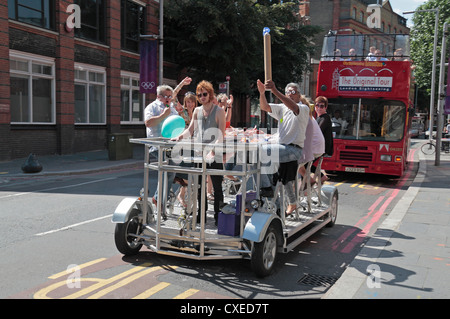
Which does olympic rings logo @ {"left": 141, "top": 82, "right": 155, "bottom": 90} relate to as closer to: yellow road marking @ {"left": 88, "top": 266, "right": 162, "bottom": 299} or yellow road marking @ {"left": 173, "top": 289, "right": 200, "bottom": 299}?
yellow road marking @ {"left": 88, "top": 266, "right": 162, "bottom": 299}

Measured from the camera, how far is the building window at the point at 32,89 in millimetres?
16422

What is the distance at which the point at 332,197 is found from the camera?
24.3 ft

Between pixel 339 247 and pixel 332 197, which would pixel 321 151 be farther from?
pixel 339 247

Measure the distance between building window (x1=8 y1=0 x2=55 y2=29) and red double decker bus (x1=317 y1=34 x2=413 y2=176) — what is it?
436 inches

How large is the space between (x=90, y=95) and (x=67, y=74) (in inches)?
78.9

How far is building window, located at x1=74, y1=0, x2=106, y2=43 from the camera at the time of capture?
19594 mm

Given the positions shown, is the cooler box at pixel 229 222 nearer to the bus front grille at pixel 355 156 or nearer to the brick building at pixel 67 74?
the bus front grille at pixel 355 156

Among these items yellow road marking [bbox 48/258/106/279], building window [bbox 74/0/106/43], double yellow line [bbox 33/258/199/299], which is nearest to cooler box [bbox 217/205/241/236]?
double yellow line [bbox 33/258/199/299]

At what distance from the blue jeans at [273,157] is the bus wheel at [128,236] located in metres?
1.62

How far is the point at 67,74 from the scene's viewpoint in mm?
18453

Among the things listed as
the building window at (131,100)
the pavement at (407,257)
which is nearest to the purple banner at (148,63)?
the building window at (131,100)

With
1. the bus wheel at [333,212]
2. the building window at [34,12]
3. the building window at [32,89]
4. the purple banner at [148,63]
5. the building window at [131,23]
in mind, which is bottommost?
the bus wheel at [333,212]

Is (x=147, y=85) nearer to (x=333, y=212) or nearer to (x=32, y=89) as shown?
(x=32, y=89)
